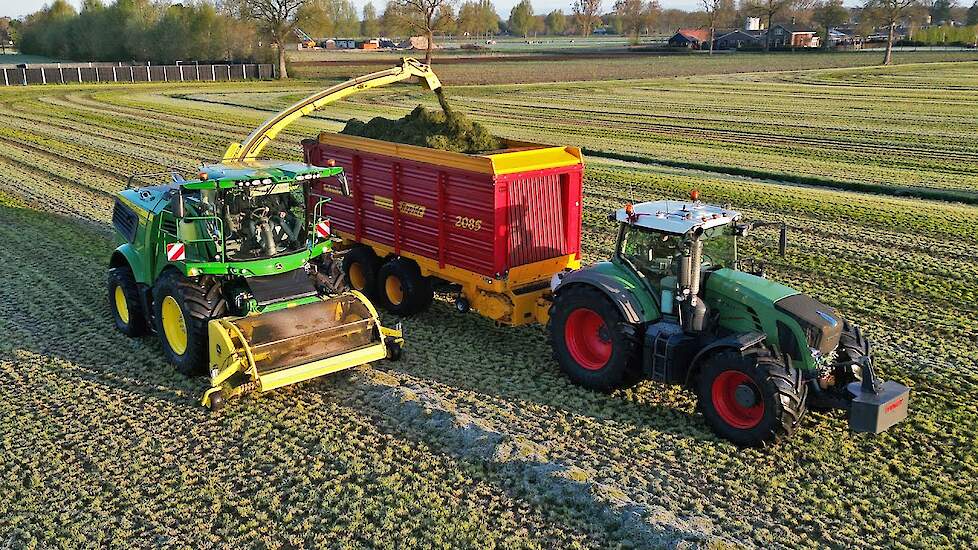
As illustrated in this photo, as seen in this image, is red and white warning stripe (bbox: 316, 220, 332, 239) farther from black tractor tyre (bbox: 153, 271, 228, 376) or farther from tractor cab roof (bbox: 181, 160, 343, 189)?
black tractor tyre (bbox: 153, 271, 228, 376)

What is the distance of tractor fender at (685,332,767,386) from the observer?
7.70 m

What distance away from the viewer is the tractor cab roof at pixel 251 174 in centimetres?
923

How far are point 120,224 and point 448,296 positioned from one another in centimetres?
465

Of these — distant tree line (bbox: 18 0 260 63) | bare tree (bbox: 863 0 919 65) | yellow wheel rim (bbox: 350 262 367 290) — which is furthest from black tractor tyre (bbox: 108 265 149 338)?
bare tree (bbox: 863 0 919 65)

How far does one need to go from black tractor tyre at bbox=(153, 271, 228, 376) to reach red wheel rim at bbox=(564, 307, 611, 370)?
3.92 meters

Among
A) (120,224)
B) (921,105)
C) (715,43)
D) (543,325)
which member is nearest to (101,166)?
(120,224)

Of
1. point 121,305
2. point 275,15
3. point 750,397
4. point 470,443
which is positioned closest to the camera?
point 750,397

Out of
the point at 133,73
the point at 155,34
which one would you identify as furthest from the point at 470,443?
the point at 155,34

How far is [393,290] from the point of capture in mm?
11969

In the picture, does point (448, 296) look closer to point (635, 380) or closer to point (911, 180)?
point (635, 380)

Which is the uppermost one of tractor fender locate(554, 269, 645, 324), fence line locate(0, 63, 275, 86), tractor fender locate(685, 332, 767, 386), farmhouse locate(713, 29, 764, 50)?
farmhouse locate(713, 29, 764, 50)

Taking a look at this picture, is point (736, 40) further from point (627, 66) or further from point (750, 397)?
point (750, 397)

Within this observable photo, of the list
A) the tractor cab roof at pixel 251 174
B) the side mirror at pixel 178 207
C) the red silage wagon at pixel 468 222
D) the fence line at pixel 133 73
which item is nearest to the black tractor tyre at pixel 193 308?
the side mirror at pixel 178 207

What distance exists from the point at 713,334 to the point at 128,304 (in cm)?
709
